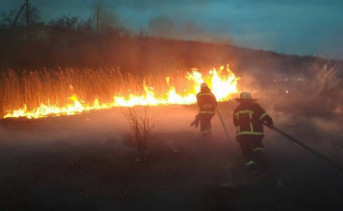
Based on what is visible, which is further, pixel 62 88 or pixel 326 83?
pixel 326 83

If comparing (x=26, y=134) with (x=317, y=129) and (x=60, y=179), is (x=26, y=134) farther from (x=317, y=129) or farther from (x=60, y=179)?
(x=317, y=129)

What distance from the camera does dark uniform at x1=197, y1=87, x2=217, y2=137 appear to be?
11047mm

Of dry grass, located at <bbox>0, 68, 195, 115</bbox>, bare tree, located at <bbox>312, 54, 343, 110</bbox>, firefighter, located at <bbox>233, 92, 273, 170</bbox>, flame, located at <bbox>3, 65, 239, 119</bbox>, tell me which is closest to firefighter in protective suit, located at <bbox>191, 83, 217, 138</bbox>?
firefighter, located at <bbox>233, 92, 273, 170</bbox>

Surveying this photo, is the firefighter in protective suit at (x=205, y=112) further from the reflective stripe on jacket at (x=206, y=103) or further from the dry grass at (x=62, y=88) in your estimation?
the dry grass at (x=62, y=88)

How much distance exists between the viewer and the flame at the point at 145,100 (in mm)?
14719

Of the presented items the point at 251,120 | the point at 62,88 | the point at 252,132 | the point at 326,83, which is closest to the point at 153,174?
the point at 252,132

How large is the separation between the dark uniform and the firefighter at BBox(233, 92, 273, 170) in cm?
250

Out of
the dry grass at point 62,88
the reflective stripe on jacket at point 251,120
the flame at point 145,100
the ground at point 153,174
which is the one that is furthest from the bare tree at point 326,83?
the reflective stripe on jacket at point 251,120

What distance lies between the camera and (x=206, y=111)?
1105 centimetres

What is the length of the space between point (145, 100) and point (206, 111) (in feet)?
22.3

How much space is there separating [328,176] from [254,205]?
8.24 ft

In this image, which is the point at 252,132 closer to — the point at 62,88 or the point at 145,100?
the point at 145,100

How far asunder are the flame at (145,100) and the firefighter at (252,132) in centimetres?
808

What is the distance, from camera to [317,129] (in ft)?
43.1
